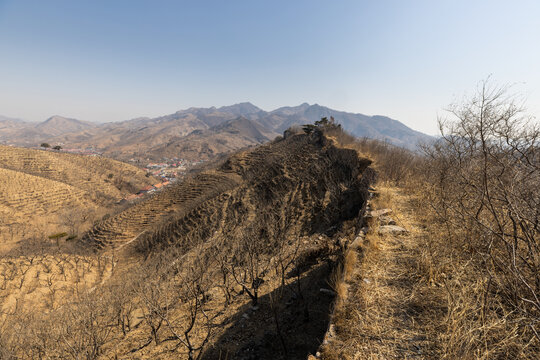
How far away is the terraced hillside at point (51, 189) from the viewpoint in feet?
147

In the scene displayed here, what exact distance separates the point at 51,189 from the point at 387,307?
3173 inches

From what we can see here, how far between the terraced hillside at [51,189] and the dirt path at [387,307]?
5588 cm

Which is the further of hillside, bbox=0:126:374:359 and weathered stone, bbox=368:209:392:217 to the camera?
weathered stone, bbox=368:209:392:217

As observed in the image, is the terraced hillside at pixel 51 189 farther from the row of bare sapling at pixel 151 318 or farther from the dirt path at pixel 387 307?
the dirt path at pixel 387 307

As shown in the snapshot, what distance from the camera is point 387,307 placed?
12.9 feet

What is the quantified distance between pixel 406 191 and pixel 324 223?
5917mm

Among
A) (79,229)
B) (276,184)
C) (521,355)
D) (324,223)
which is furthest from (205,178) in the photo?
(521,355)

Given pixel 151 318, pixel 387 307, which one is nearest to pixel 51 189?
pixel 151 318

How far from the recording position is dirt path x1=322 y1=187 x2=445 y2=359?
3205 mm

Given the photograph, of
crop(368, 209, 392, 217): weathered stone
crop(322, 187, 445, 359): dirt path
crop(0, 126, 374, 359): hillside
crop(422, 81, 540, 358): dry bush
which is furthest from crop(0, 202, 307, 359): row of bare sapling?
crop(422, 81, 540, 358): dry bush

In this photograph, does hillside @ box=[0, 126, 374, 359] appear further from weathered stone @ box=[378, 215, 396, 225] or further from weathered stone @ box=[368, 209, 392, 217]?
weathered stone @ box=[378, 215, 396, 225]

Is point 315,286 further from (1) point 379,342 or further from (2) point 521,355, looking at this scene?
(2) point 521,355

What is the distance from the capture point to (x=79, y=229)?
41.9 m

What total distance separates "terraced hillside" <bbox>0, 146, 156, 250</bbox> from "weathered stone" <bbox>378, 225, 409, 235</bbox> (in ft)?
185
